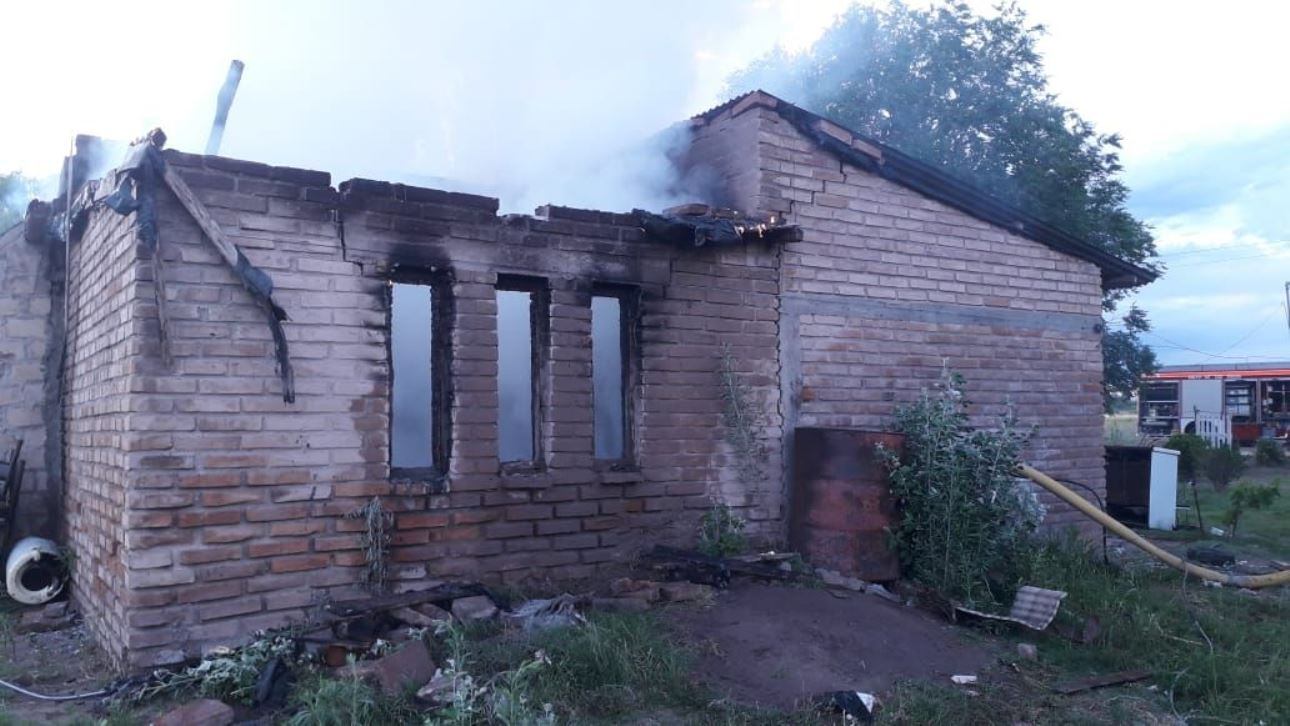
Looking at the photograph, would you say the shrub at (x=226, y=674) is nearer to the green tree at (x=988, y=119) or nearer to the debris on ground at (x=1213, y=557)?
the debris on ground at (x=1213, y=557)

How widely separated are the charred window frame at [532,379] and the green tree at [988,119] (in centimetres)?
1296

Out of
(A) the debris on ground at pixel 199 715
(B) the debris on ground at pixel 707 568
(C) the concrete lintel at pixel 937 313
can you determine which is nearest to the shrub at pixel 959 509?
(B) the debris on ground at pixel 707 568

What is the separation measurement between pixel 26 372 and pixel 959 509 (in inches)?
302

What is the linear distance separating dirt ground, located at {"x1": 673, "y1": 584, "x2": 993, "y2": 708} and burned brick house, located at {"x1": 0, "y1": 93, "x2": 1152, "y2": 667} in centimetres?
122

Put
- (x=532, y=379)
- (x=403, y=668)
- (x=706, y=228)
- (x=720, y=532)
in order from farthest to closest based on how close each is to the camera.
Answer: (x=720, y=532) < (x=706, y=228) < (x=532, y=379) < (x=403, y=668)

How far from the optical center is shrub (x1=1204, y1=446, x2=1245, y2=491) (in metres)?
18.3

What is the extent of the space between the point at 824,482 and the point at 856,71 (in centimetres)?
1476

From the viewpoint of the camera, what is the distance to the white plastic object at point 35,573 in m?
7.19

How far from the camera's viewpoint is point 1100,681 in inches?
227

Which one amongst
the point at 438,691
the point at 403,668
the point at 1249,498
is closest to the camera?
the point at 438,691

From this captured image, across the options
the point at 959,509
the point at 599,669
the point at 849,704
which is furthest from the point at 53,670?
the point at 959,509

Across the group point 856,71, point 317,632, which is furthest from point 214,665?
point 856,71

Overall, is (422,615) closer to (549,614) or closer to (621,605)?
(549,614)

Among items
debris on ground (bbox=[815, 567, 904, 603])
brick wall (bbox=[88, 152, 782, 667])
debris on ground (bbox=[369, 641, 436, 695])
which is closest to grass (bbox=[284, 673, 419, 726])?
debris on ground (bbox=[369, 641, 436, 695])
